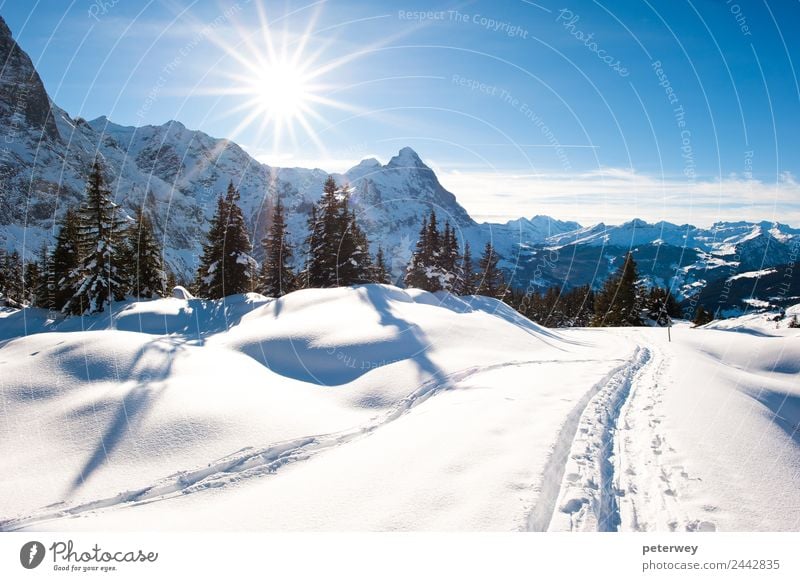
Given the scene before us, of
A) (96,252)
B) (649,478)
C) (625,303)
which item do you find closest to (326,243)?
(96,252)

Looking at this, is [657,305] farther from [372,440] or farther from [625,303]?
[372,440]

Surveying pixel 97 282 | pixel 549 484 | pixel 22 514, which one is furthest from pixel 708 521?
pixel 97 282

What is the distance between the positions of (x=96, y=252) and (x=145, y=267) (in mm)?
6920

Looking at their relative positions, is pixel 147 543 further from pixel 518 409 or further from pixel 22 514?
pixel 518 409

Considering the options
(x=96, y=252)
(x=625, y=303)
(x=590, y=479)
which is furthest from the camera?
(x=625, y=303)

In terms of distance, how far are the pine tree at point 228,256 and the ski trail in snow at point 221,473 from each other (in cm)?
2964

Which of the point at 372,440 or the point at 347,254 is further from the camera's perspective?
the point at 347,254

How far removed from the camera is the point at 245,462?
6.41m

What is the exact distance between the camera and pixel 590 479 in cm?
551

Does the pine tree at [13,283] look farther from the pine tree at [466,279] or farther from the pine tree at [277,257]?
the pine tree at [466,279]

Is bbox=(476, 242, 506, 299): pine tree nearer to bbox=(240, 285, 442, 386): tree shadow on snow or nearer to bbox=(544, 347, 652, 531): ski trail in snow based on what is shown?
bbox=(240, 285, 442, 386): tree shadow on snow

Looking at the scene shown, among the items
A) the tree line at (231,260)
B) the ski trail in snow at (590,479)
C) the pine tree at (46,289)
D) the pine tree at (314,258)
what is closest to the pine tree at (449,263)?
the tree line at (231,260)

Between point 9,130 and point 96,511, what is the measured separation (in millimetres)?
256541

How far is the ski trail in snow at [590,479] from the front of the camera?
4.67 meters
